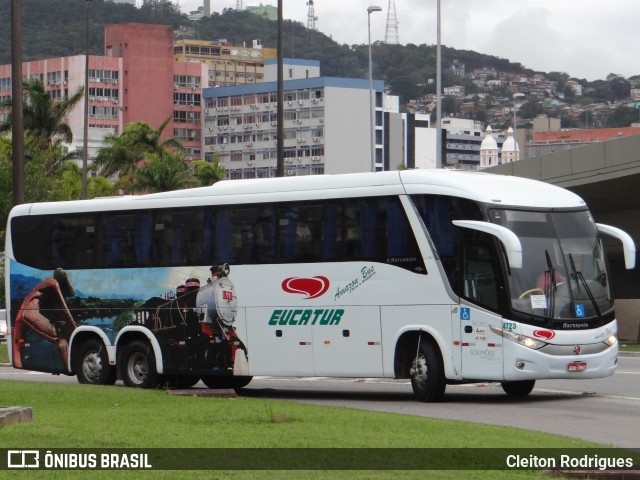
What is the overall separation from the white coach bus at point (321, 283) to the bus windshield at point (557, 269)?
0.02 metres

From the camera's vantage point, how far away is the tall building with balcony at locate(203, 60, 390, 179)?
173625mm

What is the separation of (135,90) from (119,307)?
151103 millimetres

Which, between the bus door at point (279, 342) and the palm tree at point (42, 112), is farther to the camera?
the palm tree at point (42, 112)

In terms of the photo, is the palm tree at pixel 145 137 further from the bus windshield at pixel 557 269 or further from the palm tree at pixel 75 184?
the bus windshield at pixel 557 269

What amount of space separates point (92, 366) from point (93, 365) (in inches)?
1.0

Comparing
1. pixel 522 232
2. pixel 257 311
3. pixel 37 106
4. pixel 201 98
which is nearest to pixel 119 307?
pixel 257 311

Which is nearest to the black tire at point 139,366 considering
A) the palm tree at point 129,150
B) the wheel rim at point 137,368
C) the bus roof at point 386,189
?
the wheel rim at point 137,368

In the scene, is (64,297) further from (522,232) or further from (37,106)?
(37,106)

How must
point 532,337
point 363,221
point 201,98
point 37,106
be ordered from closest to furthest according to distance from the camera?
1. point 532,337
2. point 363,221
3. point 37,106
4. point 201,98

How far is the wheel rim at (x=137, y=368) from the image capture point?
23.5 m

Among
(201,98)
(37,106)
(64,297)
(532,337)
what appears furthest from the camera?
(201,98)

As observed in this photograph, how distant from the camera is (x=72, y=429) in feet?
45.2

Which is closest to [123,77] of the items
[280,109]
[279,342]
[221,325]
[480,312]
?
[280,109]

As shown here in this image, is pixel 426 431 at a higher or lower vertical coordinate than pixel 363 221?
lower
